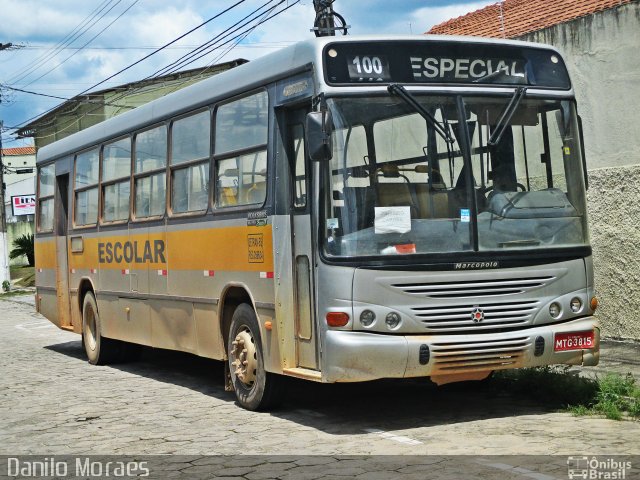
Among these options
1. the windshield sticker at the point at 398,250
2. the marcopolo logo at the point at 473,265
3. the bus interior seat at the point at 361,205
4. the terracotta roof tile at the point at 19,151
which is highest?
the terracotta roof tile at the point at 19,151

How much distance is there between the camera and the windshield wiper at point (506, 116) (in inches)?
357

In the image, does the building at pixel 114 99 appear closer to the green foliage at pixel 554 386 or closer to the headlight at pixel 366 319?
the green foliage at pixel 554 386

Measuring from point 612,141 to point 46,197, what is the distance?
350 inches

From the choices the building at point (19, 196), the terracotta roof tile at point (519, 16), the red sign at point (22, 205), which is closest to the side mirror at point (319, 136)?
the terracotta roof tile at point (519, 16)

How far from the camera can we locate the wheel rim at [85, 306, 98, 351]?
50.0 ft

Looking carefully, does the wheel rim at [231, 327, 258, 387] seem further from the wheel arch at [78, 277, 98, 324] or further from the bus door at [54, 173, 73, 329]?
the bus door at [54, 173, 73, 329]

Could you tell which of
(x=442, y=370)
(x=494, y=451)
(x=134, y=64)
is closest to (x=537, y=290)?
(x=442, y=370)

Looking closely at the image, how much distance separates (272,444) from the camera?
8.41 meters

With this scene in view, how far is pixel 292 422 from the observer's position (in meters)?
9.41

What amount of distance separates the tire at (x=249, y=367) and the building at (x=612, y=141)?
5648 millimetres

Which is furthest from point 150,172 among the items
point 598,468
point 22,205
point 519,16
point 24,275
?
point 22,205

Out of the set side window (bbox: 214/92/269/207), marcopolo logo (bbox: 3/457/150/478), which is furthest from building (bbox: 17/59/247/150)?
marcopolo logo (bbox: 3/457/150/478)

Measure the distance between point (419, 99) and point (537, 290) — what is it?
187 centimetres

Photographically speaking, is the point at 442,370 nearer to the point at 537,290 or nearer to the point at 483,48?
the point at 537,290
